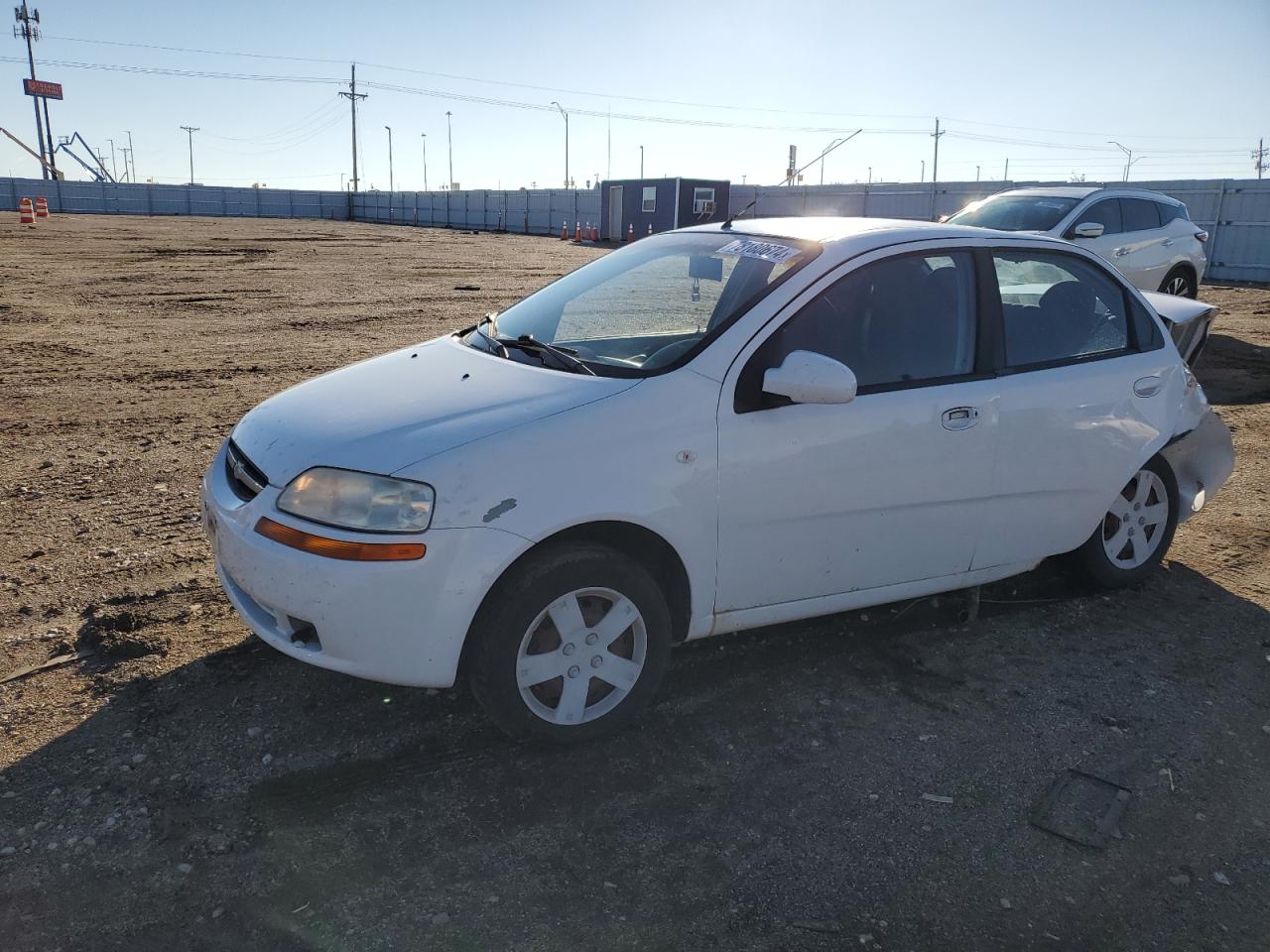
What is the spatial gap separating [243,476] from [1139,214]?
11669 millimetres

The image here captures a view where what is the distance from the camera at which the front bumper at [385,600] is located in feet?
9.71

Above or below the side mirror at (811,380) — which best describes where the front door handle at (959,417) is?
below

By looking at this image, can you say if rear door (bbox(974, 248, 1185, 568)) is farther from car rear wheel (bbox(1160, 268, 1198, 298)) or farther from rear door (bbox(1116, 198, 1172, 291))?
car rear wheel (bbox(1160, 268, 1198, 298))

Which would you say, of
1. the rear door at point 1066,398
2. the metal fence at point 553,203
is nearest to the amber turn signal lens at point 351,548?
the rear door at point 1066,398

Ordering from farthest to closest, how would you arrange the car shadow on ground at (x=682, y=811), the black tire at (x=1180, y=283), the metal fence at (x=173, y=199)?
the metal fence at (x=173, y=199) → the black tire at (x=1180, y=283) → the car shadow on ground at (x=682, y=811)

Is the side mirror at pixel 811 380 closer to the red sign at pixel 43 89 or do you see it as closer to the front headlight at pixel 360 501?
the front headlight at pixel 360 501

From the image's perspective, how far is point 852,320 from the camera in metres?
3.72

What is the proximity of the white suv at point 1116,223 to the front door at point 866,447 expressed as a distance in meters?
7.59

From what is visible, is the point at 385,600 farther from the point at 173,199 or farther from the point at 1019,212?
the point at 173,199

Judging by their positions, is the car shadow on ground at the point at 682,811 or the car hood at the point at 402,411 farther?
the car hood at the point at 402,411

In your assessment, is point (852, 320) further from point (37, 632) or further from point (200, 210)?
point (200, 210)

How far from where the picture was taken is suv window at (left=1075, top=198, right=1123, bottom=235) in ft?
36.4

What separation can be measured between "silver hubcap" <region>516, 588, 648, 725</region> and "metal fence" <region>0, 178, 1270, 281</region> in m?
15.6

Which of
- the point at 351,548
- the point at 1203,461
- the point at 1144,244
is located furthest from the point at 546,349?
the point at 1144,244
